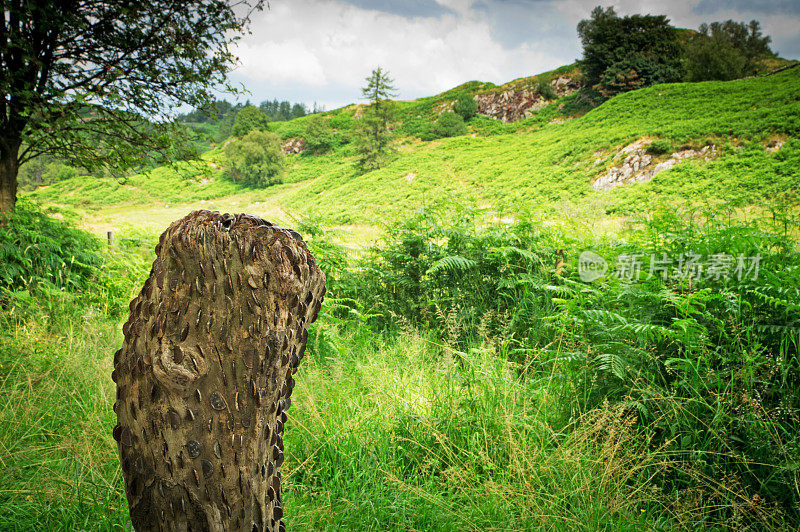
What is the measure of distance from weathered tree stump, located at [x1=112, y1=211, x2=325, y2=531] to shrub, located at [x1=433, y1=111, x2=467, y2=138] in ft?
146

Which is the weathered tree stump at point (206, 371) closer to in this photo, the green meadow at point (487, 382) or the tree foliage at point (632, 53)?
the green meadow at point (487, 382)

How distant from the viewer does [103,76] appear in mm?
5312

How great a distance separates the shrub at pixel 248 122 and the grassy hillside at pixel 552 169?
5.75 m

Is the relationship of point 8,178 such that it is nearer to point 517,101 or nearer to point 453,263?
point 453,263

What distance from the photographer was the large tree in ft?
15.8

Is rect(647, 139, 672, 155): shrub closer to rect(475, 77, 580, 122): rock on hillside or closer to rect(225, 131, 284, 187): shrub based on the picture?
rect(475, 77, 580, 122): rock on hillside

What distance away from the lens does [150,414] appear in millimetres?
1056

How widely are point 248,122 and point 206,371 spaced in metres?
48.5

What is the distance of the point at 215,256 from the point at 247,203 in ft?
109

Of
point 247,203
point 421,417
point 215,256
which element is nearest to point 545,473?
point 421,417

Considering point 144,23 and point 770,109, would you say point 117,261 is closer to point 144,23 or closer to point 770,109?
point 144,23
